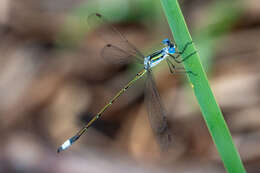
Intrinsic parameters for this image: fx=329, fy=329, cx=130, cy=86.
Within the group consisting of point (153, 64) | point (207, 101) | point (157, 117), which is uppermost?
point (153, 64)

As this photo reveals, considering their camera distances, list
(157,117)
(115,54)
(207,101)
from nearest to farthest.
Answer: (207,101) → (157,117) → (115,54)

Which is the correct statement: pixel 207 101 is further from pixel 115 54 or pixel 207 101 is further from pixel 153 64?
pixel 115 54

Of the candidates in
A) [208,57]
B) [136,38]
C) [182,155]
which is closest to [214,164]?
[182,155]

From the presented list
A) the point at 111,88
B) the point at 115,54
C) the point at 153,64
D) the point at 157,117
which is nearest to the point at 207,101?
the point at 157,117

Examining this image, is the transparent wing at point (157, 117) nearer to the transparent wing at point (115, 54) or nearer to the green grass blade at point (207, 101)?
the transparent wing at point (115, 54)

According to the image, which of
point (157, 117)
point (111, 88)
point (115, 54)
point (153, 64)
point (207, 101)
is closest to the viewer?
point (207, 101)

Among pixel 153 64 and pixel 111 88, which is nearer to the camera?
pixel 153 64

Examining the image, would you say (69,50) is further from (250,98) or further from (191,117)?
(250,98)
